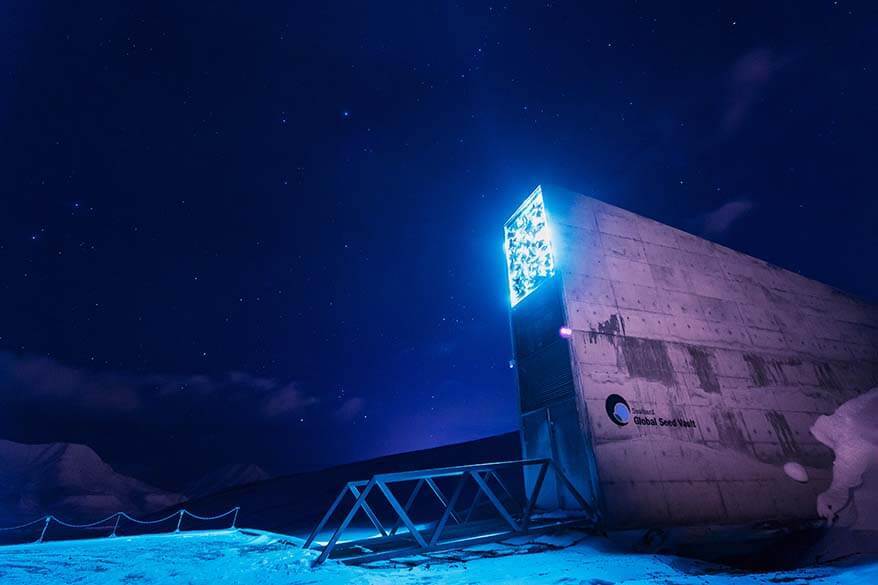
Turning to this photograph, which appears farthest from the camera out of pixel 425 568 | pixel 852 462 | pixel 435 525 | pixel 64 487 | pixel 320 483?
pixel 64 487

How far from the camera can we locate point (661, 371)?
10078mm

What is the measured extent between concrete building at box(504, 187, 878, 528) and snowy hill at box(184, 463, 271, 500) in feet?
408

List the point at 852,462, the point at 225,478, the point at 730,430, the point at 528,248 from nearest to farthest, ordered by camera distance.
Answer: the point at 852,462, the point at 730,430, the point at 528,248, the point at 225,478

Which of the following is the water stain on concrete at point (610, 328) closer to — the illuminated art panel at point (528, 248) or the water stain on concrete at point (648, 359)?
the water stain on concrete at point (648, 359)

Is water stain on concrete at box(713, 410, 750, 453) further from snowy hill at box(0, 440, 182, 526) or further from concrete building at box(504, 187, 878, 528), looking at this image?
snowy hill at box(0, 440, 182, 526)

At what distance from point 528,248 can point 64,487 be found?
133938mm

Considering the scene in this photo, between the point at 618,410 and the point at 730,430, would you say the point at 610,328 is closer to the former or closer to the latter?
the point at 618,410

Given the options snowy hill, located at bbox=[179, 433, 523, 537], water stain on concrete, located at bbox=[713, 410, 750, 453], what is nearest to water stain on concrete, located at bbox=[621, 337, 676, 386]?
water stain on concrete, located at bbox=[713, 410, 750, 453]

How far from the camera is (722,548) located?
7.28m

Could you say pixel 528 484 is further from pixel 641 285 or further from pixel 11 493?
pixel 11 493

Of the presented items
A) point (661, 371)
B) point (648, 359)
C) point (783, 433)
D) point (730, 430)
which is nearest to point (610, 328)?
point (648, 359)

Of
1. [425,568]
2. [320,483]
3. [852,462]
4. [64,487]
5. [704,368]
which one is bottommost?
[425,568]

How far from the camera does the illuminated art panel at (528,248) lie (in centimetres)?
1076

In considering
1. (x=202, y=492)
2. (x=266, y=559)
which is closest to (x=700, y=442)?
(x=266, y=559)
